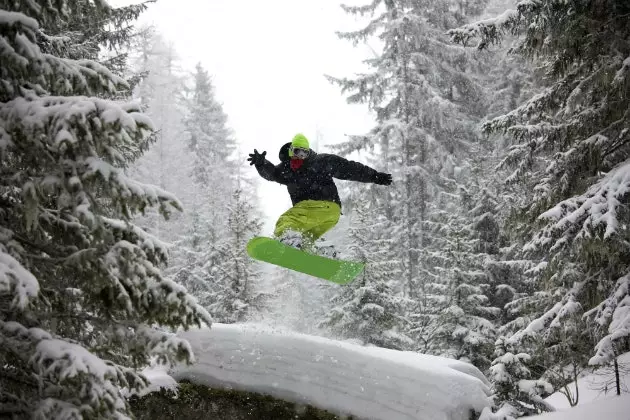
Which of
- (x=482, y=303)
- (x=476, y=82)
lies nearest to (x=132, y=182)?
(x=482, y=303)

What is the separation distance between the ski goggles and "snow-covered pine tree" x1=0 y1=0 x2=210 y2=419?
4918 millimetres

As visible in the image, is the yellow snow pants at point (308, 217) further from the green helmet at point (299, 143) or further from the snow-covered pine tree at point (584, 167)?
the snow-covered pine tree at point (584, 167)

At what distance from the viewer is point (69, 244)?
175 inches

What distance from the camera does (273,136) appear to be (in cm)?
10588

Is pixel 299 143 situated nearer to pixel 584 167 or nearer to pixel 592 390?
pixel 584 167

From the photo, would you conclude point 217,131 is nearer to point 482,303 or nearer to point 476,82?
point 476,82

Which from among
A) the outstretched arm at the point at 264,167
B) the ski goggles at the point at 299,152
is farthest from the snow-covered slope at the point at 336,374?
the ski goggles at the point at 299,152

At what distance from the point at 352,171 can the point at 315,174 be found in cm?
→ 67

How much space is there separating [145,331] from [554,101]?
28.3 ft

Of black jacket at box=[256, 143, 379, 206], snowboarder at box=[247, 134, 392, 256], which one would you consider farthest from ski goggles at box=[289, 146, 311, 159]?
black jacket at box=[256, 143, 379, 206]

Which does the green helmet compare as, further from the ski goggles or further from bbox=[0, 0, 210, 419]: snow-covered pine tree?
bbox=[0, 0, 210, 419]: snow-covered pine tree

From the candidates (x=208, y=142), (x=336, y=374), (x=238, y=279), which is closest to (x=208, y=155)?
(x=208, y=142)

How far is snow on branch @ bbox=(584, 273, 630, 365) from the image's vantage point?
7.07 metres

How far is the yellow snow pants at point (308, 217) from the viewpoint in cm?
943
